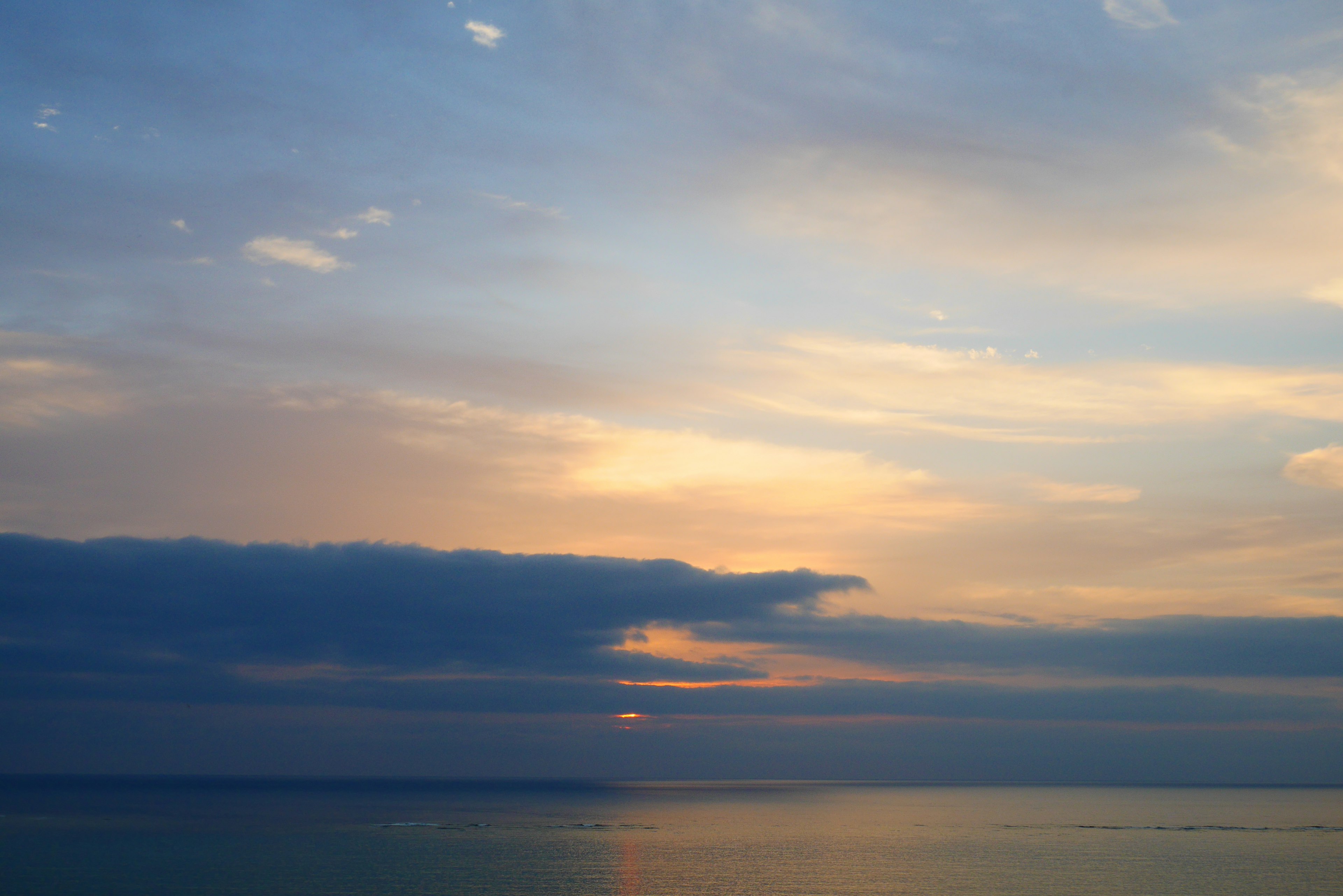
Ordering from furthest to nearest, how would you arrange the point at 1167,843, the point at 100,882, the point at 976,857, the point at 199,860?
the point at 1167,843, the point at 976,857, the point at 199,860, the point at 100,882

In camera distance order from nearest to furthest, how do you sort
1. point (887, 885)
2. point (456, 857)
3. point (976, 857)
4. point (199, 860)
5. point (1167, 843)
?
point (887, 885) < point (199, 860) < point (456, 857) < point (976, 857) < point (1167, 843)

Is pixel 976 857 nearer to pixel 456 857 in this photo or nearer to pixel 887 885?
pixel 887 885

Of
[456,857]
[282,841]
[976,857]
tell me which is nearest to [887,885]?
[976,857]

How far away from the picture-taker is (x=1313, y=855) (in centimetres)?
15212

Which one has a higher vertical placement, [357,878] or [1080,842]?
[357,878]

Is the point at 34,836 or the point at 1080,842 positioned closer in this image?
the point at 34,836

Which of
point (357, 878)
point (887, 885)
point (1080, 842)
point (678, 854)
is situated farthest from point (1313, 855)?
point (357, 878)

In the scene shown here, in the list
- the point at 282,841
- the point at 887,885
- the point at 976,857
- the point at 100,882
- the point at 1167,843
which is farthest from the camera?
the point at 1167,843

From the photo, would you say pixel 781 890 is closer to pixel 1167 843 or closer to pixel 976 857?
pixel 976 857

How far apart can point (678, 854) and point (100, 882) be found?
7542 centimetres

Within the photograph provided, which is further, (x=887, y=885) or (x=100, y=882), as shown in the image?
(x=887, y=885)

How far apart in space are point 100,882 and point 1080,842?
152 meters

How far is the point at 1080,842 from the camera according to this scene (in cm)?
17188

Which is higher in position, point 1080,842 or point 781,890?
point 781,890
